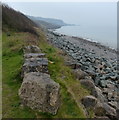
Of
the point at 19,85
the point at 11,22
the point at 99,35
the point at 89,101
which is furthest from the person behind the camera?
the point at 99,35

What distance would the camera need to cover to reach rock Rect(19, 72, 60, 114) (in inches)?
420

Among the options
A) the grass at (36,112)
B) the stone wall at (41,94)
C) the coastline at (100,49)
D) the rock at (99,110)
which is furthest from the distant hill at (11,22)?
the stone wall at (41,94)

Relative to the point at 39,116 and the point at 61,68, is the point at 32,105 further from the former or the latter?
the point at 61,68

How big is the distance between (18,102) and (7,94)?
122cm

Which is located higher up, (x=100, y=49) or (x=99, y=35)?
(x=99, y=35)

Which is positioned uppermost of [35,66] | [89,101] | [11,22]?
[11,22]

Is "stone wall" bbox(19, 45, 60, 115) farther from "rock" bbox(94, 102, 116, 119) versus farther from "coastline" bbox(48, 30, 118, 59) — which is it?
"coastline" bbox(48, 30, 118, 59)

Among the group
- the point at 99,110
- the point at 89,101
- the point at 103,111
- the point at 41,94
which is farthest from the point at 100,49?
the point at 41,94

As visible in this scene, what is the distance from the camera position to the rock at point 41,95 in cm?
1067

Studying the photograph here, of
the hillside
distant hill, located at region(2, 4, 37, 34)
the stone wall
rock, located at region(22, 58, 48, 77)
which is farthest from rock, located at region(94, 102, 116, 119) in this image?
distant hill, located at region(2, 4, 37, 34)

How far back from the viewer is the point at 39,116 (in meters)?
10.5

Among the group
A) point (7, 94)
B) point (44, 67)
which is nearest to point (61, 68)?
point (44, 67)

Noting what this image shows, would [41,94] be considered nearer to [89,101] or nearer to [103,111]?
[89,101]

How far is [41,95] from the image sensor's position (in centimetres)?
1070
